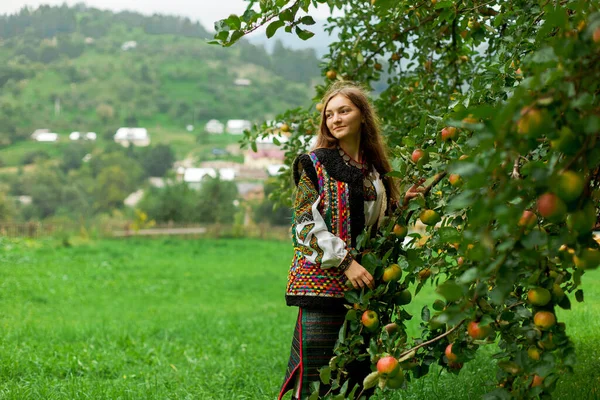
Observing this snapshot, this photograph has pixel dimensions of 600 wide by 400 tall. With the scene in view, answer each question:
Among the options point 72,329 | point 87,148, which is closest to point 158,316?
point 72,329

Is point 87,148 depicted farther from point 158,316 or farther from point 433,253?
point 433,253

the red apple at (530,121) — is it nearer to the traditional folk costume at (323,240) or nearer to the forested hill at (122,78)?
the traditional folk costume at (323,240)

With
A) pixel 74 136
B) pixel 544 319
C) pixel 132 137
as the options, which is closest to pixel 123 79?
pixel 132 137

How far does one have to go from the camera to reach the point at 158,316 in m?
7.84

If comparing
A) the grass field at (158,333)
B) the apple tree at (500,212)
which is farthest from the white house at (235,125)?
the apple tree at (500,212)

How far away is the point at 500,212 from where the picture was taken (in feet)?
3.68

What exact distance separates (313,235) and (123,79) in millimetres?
65644

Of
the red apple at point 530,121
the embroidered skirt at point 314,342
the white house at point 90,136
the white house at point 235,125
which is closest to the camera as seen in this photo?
the red apple at point 530,121

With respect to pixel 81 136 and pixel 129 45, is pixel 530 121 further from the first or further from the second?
pixel 129 45

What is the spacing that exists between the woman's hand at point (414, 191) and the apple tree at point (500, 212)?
1 centimetres

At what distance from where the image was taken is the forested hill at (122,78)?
2343 inches

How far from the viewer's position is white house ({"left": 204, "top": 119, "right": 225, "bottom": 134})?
59659 mm

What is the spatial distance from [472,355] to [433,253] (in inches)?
14.5

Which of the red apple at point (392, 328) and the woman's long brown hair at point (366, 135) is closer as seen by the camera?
the red apple at point (392, 328)
